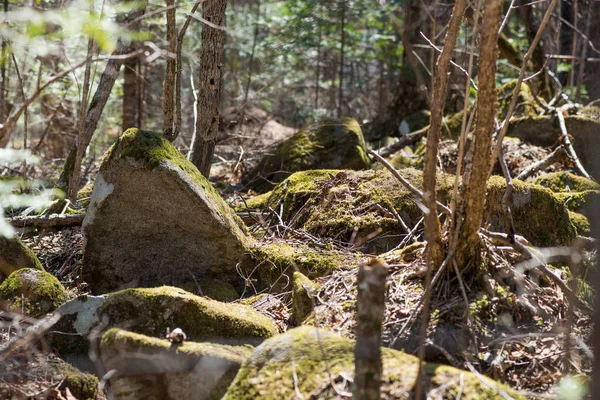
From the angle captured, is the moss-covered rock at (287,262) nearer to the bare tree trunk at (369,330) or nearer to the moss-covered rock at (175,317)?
the moss-covered rock at (175,317)

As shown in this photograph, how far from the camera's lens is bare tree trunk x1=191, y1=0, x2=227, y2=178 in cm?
700

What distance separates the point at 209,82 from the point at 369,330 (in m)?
5.02

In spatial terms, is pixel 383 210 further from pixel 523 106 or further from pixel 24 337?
pixel 523 106

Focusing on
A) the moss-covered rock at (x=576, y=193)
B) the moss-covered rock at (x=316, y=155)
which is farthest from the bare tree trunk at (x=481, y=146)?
the moss-covered rock at (x=316, y=155)

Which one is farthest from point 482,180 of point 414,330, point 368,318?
point 368,318

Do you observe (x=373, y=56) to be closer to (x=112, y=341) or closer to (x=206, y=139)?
(x=206, y=139)

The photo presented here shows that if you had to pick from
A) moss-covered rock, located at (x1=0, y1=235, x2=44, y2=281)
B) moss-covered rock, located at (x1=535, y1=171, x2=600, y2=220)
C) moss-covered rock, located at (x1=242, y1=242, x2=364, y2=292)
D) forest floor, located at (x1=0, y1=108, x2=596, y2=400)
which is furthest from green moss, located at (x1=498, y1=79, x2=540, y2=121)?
moss-covered rock, located at (x1=0, y1=235, x2=44, y2=281)

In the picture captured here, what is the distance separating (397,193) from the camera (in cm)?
586

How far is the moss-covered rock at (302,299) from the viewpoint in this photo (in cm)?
436

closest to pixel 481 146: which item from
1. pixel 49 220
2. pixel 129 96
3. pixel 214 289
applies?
pixel 214 289

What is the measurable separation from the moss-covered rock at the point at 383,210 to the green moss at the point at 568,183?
1274 millimetres

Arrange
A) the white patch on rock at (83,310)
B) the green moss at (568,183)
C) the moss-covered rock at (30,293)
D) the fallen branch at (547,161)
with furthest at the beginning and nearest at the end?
the fallen branch at (547,161), the green moss at (568,183), the moss-covered rock at (30,293), the white patch on rock at (83,310)

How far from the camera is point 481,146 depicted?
3.63 metres

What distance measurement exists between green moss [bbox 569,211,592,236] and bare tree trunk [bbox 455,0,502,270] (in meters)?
2.57
